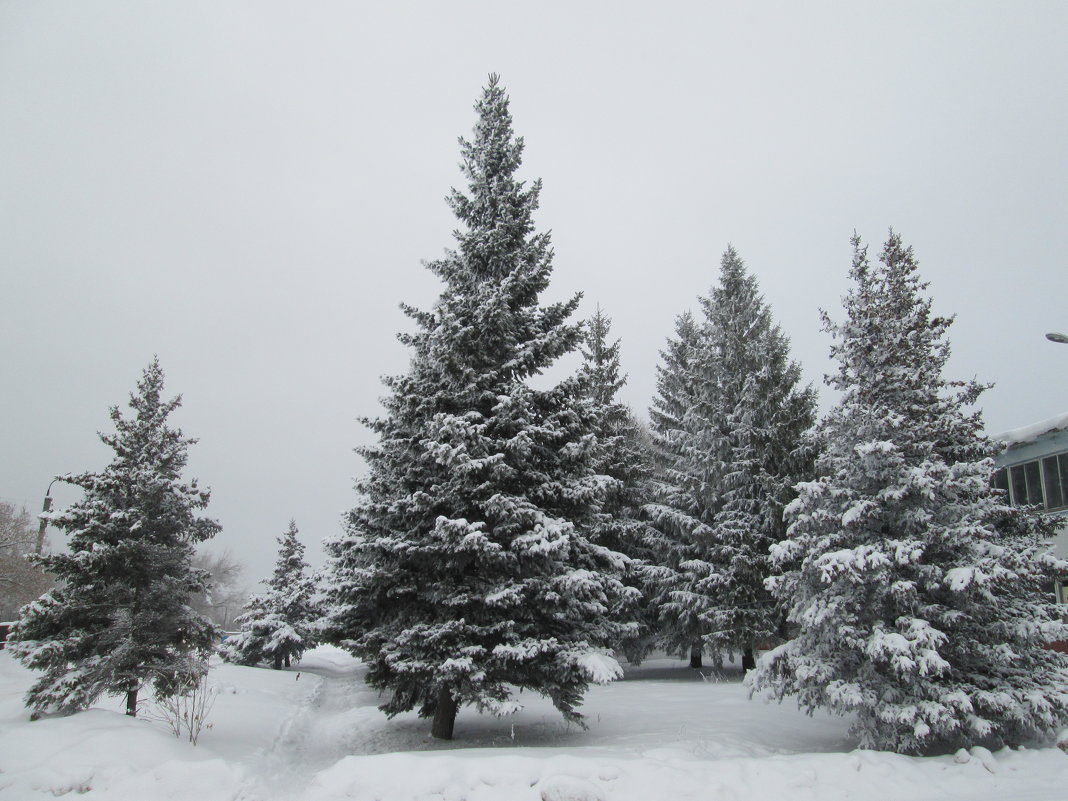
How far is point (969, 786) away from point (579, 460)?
22.6 feet

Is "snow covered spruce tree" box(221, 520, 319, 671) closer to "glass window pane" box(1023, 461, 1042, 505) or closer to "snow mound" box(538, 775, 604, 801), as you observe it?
"snow mound" box(538, 775, 604, 801)

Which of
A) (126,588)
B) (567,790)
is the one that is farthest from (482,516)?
(126,588)

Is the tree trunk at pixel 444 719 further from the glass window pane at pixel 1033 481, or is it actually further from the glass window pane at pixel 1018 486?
the glass window pane at pixel 1018 486

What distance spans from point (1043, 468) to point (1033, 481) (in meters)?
0.53

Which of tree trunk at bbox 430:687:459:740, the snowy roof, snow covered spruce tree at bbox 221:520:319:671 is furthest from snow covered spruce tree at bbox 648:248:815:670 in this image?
snow covered spruce tree at bbox 221:520:319:671

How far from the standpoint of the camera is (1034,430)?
18.5 metres

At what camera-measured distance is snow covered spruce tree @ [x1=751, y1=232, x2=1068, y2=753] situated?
863 cm

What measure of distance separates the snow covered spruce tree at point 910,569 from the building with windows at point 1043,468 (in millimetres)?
9617

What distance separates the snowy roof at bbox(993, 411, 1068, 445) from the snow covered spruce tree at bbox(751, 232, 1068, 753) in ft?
31.5

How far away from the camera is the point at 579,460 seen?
1095cm

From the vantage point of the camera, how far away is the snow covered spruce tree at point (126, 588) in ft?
31.6

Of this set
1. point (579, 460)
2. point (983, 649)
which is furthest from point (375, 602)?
point (983, 649)

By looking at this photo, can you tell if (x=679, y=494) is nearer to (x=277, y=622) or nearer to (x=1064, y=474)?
(x=1064, y=474)

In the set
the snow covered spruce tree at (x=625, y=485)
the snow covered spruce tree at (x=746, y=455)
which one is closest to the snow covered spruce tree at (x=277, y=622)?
the snow covered spruce tree at (x=625, y=485)
